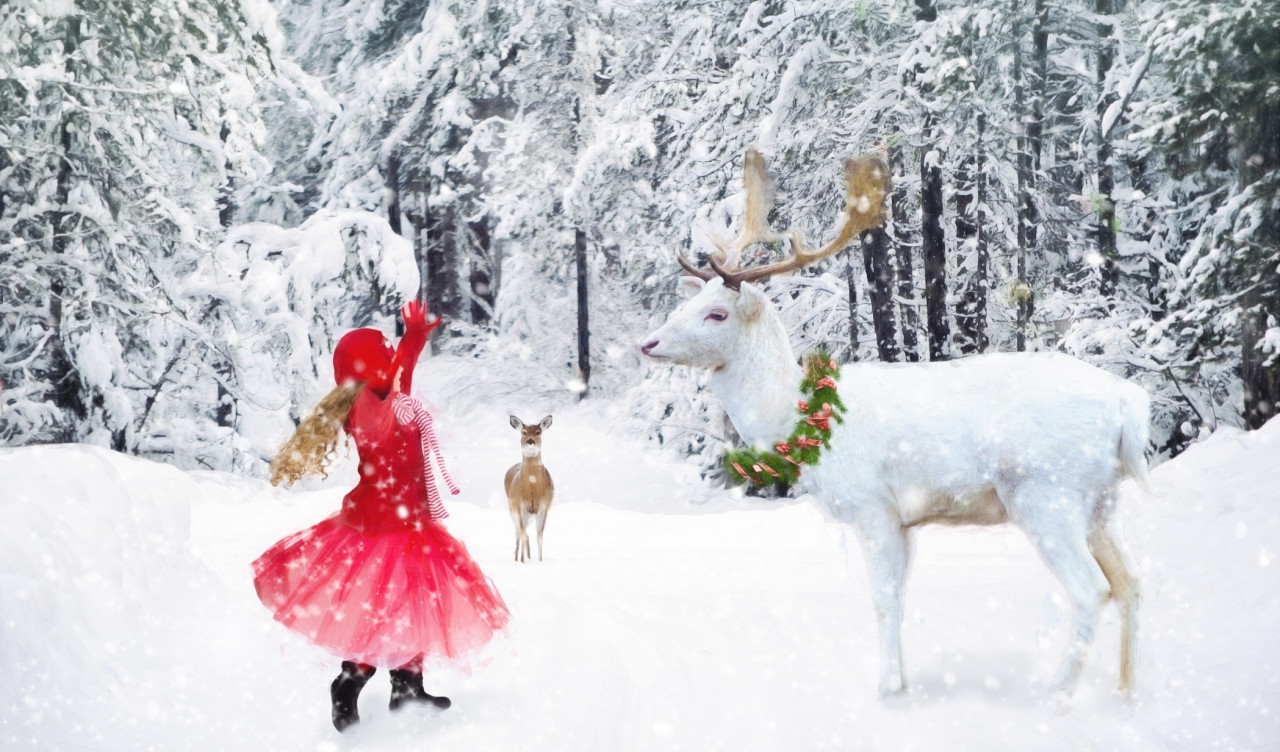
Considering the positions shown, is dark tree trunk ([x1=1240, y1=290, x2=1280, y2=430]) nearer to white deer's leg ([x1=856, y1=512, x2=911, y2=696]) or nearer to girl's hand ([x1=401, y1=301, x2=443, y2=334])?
white deer's leg ([x1=856, y1=512, x2=911, y2=696])

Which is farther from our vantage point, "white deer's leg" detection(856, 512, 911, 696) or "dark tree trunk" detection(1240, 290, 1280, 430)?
"dark tree trunk" detection(1240, 290, 1280, 430)

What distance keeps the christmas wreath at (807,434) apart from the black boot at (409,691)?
124cm

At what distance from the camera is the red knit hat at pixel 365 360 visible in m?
2.92

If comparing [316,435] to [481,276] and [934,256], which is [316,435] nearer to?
[934,256]

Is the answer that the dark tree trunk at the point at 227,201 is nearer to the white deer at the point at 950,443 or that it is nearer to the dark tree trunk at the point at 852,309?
the dark tree trunk at the point at 852,309

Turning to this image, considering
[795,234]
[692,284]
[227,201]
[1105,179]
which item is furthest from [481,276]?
[795,234]

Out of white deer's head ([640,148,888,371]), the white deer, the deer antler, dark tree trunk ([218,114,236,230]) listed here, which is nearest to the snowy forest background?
dark tree trunk ([218,114,236,230])

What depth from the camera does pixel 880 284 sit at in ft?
24.5

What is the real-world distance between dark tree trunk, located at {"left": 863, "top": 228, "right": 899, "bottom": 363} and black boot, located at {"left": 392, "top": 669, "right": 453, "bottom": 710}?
5314 millimetres

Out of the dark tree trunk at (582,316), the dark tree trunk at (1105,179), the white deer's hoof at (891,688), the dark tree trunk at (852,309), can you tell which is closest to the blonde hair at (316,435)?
the white deer's hoof at (891,688)

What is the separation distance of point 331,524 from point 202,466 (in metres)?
5.28

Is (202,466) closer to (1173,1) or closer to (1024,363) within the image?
(1024,363)

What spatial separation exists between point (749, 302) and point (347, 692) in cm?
180

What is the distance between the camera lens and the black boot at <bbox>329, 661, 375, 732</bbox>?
285 cm
